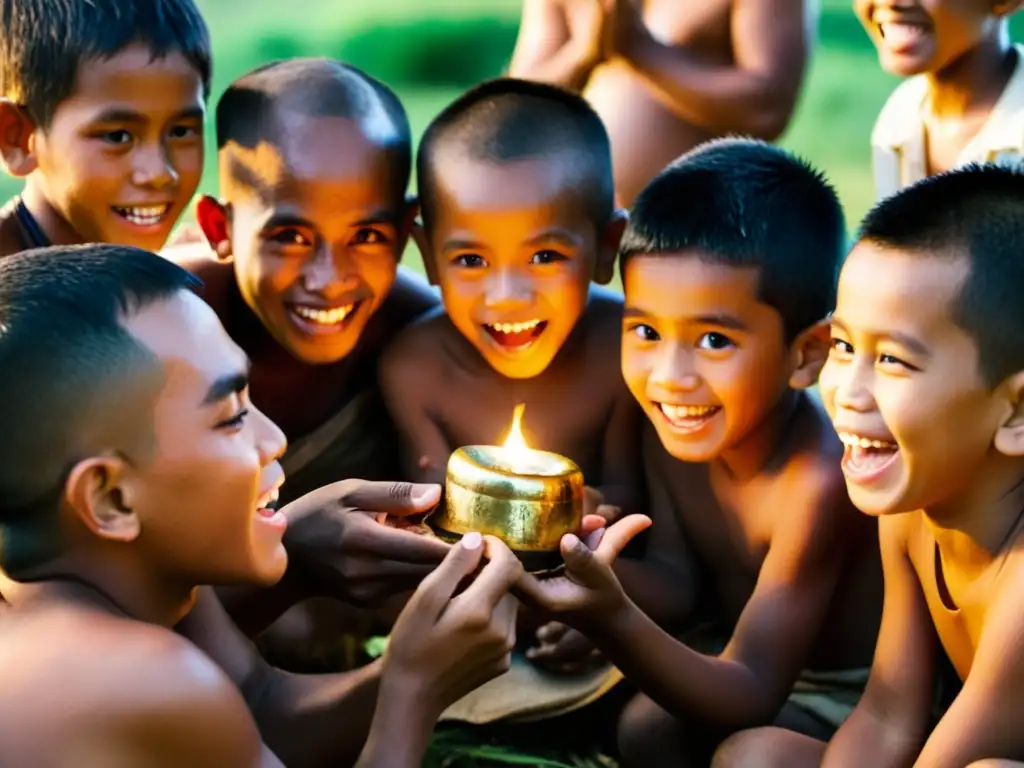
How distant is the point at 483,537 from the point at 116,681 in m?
0.48

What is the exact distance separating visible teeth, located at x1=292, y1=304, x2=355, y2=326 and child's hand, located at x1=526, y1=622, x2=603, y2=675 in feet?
2.23

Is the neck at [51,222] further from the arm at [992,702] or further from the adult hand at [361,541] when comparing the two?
the arm at [992,702]

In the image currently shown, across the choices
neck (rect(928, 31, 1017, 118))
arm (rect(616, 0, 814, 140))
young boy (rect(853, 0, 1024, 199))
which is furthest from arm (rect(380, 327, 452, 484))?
neck (rect(928, 31, 1017, 118))

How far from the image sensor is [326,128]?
251cm

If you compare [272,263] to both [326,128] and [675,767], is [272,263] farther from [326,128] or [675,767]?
[675,767]

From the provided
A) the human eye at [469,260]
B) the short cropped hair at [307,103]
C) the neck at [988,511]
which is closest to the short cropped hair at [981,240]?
the neck at [988,511]

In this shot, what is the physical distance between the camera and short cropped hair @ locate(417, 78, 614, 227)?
2479 millimetres

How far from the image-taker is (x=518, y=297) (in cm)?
243

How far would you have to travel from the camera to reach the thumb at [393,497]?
6.52 feet

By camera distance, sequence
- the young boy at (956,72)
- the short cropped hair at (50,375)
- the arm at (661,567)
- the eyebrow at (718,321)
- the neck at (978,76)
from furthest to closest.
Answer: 1. the neck at (978,76)
2. the young boy at (956,72)
3. the arm at (661,567)
4. the eyebrow at (718,321)
5. the short cropped hair at (50,375)

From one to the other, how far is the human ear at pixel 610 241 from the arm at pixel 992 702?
1031mm

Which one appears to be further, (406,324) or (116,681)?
(406,324)

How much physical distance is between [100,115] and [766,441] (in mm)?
1293

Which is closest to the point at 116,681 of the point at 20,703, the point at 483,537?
the point at 20,703
